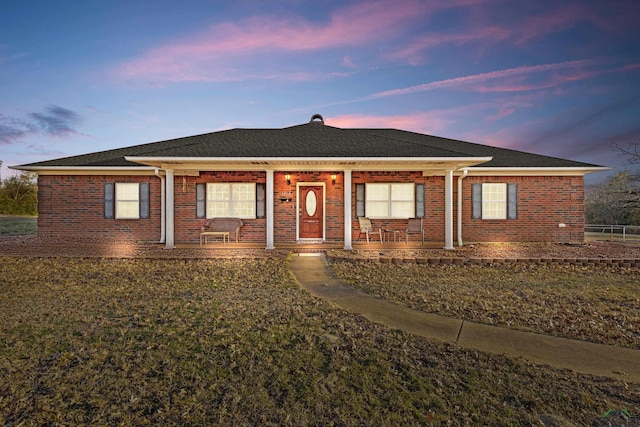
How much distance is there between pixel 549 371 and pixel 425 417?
147 cm

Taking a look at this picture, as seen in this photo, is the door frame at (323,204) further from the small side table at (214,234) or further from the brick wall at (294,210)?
the small side table at (214,234)

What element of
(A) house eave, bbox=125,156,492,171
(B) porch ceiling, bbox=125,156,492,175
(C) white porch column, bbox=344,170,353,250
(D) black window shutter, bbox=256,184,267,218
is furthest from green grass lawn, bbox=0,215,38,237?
(C) white porch column, bbox=344,170,353,250

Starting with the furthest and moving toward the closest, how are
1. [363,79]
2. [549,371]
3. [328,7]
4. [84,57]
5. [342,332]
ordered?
[363,79] < [84,57] < [328,7] < [342,332] < [549,371]

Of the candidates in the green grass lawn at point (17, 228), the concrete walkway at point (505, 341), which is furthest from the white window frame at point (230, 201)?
the green grass lawn at point (17, 228)

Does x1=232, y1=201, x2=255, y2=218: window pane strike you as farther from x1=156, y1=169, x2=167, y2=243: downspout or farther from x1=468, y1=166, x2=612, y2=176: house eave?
x1=468, y1=166, x2=612, y2=176: house eave

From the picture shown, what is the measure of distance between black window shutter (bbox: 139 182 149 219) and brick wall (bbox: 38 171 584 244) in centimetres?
17

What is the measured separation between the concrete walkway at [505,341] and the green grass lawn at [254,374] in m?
0.22

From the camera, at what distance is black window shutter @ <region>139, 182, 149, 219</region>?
1205 centimetres

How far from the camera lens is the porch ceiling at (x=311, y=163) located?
9258 mm

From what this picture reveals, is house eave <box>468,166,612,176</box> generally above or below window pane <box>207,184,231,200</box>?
above

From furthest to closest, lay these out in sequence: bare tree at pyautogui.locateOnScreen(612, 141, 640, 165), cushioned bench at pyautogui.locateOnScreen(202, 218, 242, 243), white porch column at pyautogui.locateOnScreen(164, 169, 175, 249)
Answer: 1. bare tree at pyautogui.locateOnScreen(612, 141, 640, 165)
2. cushioned bench at pyautogui.locateOnScreen(202, 218, 242, 243)
3. white porch column at pyautogui.locateOnScreen(164, 169, 175, 249)

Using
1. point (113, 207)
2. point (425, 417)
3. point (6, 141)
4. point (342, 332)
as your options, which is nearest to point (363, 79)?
point (113, 207)

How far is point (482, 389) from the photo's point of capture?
2445 millimetres

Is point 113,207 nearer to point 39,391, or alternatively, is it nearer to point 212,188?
point 212,188
